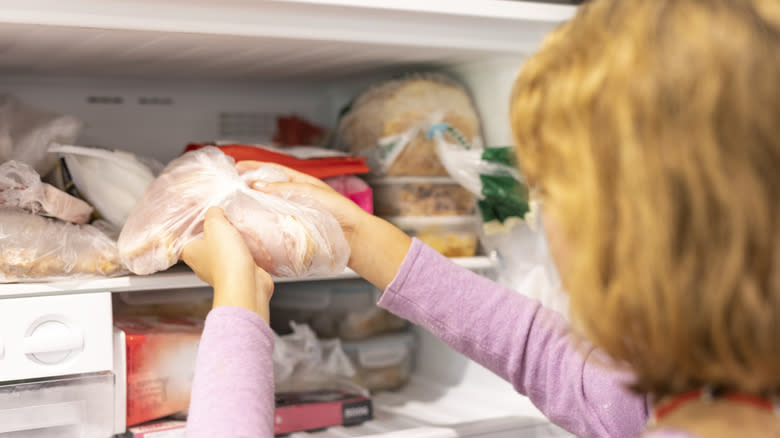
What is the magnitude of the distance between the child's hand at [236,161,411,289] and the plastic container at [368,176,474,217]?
0.26 metres

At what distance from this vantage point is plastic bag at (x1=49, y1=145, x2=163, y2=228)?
98 centimetres

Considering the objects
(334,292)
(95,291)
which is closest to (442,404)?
(334,292)

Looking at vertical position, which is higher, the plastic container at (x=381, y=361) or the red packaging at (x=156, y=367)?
the red packaging at (x=156, y=367)

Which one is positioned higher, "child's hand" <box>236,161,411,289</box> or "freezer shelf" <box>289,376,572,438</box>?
"child's hand" <box>236,161,411,289</box>

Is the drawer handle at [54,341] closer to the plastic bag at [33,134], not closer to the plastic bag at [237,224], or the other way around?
the plastic bag at [237,224]

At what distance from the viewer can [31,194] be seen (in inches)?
35.1

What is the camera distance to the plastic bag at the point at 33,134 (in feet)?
3.22

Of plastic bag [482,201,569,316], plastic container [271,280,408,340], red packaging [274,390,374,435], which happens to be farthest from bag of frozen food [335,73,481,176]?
red packaging [274,390,374,435]

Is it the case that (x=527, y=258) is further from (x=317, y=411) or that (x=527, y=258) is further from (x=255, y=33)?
(x=255, y=33)

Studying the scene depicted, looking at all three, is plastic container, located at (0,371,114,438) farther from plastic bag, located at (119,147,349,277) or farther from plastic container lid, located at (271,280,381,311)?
plastic container lid, located at (271,280,381,311)

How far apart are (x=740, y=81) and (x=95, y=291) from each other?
0.77 m

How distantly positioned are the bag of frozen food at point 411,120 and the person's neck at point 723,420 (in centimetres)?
75

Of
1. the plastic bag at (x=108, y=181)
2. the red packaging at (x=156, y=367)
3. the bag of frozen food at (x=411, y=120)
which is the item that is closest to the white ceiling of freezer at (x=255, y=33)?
the bag of frozen food at (x=411, y=120)

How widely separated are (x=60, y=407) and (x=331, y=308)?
1.79ft
